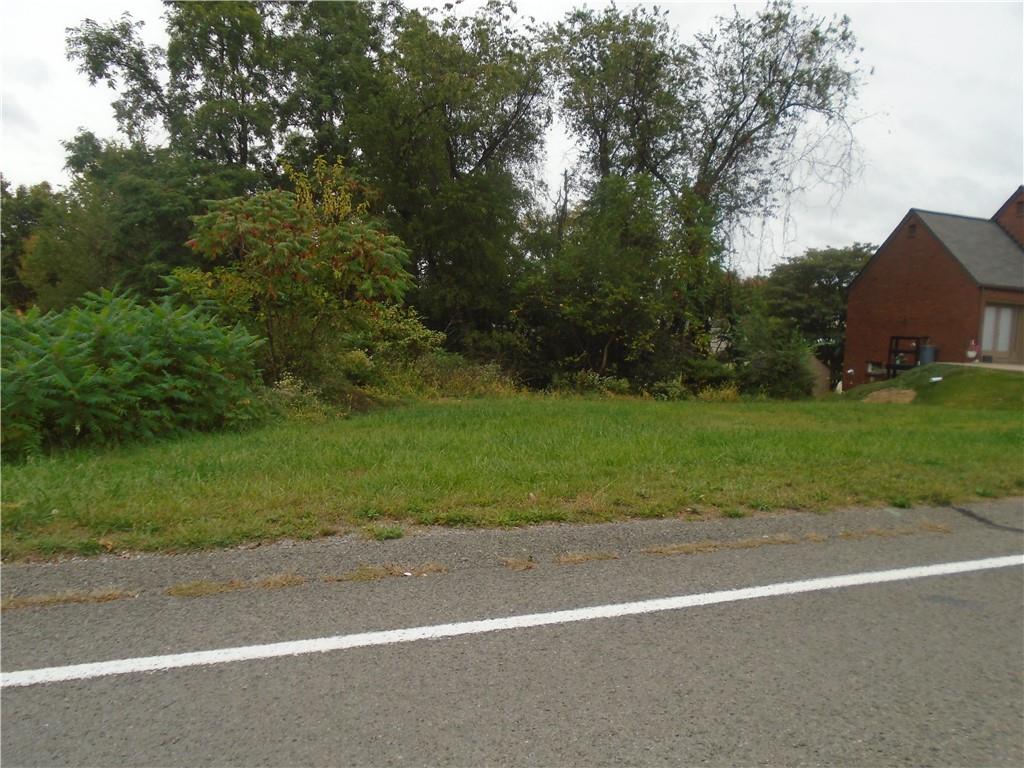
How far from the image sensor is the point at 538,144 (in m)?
28.3

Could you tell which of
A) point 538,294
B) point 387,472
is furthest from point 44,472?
point 538,294

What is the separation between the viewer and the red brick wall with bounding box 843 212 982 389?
29156mm

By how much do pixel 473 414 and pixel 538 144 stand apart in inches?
742

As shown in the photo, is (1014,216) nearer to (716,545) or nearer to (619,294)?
(619,294)

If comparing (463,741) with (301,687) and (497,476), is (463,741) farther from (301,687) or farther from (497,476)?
(497,476)

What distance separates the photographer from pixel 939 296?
99.0 ft

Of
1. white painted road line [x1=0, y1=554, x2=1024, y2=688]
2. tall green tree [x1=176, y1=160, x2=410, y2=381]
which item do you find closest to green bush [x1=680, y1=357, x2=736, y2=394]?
tall green tree [x1=176, y1=160, x2=410, y2=381]

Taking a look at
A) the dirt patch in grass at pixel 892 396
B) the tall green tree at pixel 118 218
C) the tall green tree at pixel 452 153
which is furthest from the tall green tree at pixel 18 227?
the dirt patch in grass at pixel 892 396

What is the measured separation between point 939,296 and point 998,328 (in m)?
2.52

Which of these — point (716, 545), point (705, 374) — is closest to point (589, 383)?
point (705, 374)

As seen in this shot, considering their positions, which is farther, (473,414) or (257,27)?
(257,27)

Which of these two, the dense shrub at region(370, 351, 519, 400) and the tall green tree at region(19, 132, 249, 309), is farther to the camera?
the tall green tree at region(19, 132, 249, 309)

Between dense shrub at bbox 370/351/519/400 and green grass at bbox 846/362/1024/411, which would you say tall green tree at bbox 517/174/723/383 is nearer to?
dense shrub at bbox 370/351/519/400

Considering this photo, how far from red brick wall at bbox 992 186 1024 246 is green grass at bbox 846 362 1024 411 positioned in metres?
13.8
